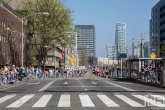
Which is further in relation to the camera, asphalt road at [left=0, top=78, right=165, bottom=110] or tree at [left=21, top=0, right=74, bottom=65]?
tree at [left=21, top=0, right=74, bottom=65]

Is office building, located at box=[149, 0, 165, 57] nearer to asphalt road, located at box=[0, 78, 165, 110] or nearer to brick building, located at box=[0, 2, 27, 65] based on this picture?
brick building, located at box=[0, 2, 27, 65]

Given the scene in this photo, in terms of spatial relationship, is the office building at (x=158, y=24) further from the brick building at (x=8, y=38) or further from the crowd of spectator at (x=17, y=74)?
the brick building at (x=8, y=38)

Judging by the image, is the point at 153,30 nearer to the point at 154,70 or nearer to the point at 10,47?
the point at 10,47

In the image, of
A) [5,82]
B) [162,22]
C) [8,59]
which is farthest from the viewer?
[162,22]

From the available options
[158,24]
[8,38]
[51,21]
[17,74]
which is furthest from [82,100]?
[158,24]

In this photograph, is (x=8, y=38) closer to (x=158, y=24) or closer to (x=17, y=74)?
(x=17, y=74)

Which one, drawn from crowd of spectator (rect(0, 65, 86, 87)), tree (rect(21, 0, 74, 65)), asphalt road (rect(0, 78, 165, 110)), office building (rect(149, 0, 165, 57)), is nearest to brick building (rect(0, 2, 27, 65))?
tree (rect(21, 0, 74, 65))

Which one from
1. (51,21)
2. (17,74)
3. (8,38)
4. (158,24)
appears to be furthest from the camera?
(158,24)

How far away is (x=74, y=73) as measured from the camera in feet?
219

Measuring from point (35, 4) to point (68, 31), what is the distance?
888 centimetres

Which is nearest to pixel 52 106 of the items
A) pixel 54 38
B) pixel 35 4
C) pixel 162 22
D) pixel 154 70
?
pixel 154 70

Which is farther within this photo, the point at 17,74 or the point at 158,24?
the point at 158,24

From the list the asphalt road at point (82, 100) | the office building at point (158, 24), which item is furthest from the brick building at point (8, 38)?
the office building at point (158, 24)

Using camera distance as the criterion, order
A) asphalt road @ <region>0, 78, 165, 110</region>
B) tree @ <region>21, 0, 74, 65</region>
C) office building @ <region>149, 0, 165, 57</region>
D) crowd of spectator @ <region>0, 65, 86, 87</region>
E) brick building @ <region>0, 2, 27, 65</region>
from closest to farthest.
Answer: asphalt road @ <region>0, 78, 165, 110</region>, crowd of spectator @ <region>0, 65, 86, 87</region>, brick building @ <region>0, 2, 27, 65</region>, tree @ <region>21, 0, 74, 65</region>, office building @ <region>149, 0, 165, 57</region>
